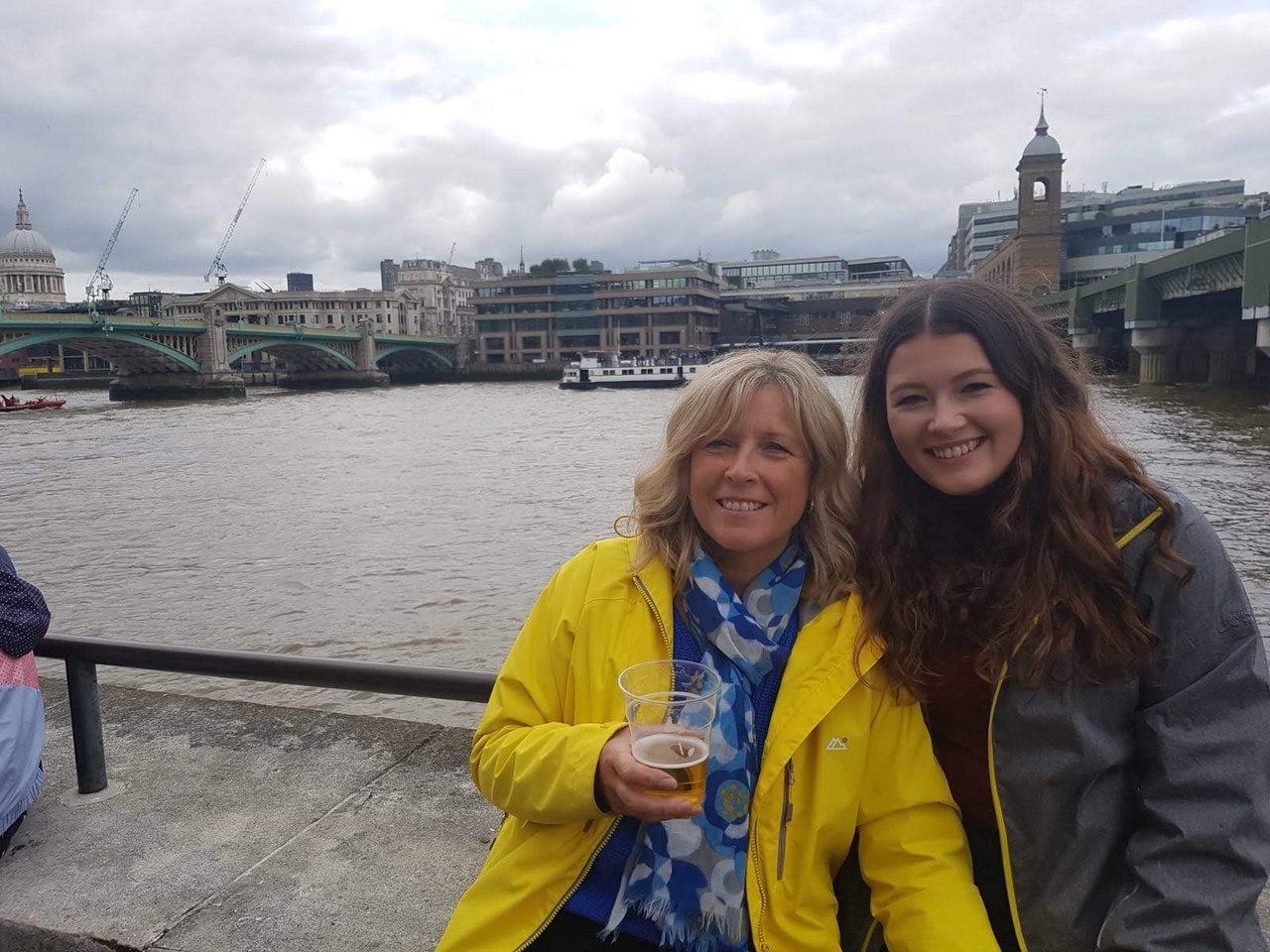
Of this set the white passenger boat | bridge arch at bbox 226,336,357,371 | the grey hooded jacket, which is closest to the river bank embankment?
the grey hooded jacket

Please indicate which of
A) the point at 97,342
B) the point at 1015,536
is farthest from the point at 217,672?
the point at 97,342

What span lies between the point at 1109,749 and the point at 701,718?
0.62m

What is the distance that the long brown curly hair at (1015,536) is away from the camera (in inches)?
59.2

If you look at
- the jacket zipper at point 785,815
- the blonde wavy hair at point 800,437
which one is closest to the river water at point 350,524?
the blonde wavy hair at point 800,437

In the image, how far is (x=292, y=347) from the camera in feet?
205

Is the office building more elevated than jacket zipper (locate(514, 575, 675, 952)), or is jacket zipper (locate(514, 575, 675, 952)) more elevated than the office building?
the office building

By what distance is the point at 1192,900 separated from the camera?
1.39m

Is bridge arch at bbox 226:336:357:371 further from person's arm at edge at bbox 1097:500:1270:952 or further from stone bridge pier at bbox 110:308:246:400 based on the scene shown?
person's arm at edge at bbox 1097:500:1270:952

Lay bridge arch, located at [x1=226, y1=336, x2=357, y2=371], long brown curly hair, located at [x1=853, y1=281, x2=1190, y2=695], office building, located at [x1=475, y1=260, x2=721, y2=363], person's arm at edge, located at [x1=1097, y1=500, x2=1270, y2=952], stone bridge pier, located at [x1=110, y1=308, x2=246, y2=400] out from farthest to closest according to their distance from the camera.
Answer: office building, located at [x1=475, y1=260, x2=721, y2=363]
bridge arch, located at [x1=226, y1=336, x2=357, y2=371]
stone bridge pier, located at [x1=110, y1=308, x2=246, y2=400]
long brown curly hair, located at [x1=853, y1=281, x2=1190, y2=695]
person's arm at edge, located at [x1=1097, y1=500, x2=1270, y2=952]

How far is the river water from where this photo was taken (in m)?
8.52

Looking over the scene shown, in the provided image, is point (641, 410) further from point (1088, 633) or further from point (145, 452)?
point (1088, 633)

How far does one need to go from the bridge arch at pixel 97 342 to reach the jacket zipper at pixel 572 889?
44.8m

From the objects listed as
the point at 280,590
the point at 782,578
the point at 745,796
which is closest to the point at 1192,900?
the point at 745,796

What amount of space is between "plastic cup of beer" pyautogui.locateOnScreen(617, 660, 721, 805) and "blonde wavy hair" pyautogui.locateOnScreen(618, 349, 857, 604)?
340mm
